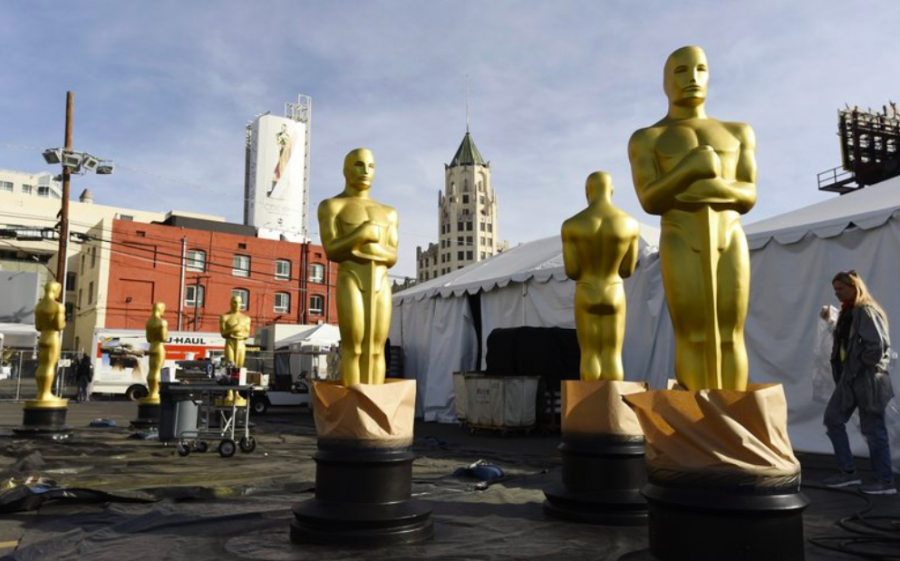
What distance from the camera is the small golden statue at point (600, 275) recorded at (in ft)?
17.4

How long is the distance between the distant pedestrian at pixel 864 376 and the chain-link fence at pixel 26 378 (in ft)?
67.9

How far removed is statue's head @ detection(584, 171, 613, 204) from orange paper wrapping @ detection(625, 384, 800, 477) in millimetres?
2660

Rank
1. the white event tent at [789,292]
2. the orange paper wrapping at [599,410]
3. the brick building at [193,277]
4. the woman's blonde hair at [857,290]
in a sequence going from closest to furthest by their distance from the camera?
1. the orange paper wrapping at [599,410]
2. the woman's blonde hair at [857,290]
3. the white event tent at [789,292]
4. the brick building at [193,277]

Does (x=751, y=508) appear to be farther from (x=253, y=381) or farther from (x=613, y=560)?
(x=253, y=381)

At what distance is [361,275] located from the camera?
15.4 feet

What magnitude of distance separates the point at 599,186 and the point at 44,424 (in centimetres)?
1028

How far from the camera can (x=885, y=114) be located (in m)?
37.5

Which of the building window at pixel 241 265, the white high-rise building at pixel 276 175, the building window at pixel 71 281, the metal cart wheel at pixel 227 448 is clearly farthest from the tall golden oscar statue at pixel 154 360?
the white high-rise building at pixel 276 175

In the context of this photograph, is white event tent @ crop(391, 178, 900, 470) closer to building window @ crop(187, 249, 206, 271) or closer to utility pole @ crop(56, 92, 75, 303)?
Result: utility pole @ crop(56, 92, 75, 303)

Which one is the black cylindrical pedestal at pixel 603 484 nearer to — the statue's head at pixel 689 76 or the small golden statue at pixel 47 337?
the statue's head at pixel 689 76

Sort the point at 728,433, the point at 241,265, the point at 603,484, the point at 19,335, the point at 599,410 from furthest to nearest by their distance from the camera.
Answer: the point at 241,265, the point at 19,335, the point at 599,410, the point at 603,484, the point at 728,433

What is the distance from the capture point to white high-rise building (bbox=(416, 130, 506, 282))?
383ft

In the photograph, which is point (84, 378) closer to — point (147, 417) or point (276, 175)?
point (147, 417)

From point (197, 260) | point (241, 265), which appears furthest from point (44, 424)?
point (241, 265)
